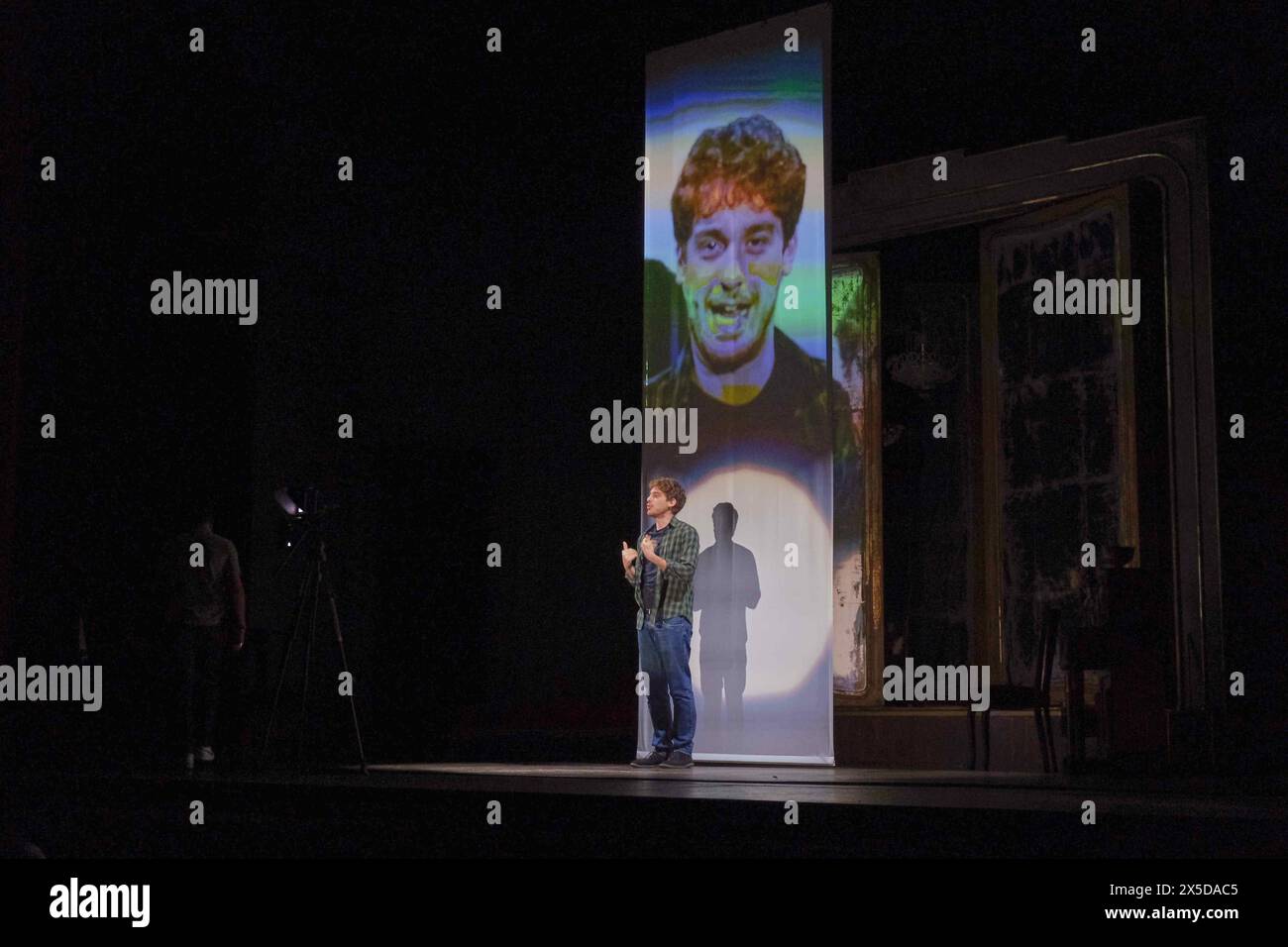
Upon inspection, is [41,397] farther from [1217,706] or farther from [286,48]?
[1217,706]

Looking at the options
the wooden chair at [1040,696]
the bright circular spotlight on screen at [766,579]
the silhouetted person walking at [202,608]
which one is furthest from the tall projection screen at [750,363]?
the silhouetted person walking at [202,608]

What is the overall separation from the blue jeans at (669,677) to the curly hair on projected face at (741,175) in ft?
6.53

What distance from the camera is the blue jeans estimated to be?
5.80 metres

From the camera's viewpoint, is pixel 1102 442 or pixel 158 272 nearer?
pixel 1102 442

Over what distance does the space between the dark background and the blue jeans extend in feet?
4.33

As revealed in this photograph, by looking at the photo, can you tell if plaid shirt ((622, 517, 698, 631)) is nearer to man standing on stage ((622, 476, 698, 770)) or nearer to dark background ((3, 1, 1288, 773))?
man standing on stage ((622, 476, 698, 770))

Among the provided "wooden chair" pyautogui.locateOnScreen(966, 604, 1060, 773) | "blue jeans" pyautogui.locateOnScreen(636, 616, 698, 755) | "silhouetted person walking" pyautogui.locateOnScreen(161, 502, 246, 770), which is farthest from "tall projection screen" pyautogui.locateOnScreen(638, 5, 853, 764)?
"silhouetted person walking" pyautogui.locateOnScreen(161, 502, 246, 770)

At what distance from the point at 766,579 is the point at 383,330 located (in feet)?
8.68

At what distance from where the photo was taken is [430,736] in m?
7.51

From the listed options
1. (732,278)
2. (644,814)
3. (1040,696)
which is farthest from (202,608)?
(1040,696)

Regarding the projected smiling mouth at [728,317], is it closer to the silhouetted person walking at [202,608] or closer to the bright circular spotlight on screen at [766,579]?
the bright circular spotlight on screen at [766,579]

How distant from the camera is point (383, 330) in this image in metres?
7.73

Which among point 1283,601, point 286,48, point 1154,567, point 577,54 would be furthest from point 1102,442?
point 286,48

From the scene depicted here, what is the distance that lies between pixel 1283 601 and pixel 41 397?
5.94m
